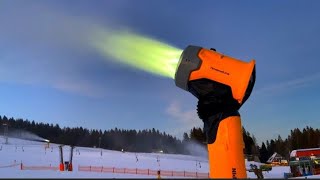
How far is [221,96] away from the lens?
8.80 m

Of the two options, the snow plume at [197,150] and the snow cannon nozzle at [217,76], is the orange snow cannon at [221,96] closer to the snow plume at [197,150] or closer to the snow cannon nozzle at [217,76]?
the snow cannon nozzle at [217,76]

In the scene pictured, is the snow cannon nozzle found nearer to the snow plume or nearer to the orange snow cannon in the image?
the orange snow cannon

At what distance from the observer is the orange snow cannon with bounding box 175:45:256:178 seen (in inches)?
338

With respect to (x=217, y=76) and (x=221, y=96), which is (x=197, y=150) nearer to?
(x=221, y=96)

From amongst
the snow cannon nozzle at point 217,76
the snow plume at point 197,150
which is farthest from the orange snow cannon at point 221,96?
the snow plume at point 197,150

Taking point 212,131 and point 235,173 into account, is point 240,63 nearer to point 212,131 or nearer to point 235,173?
point 212,131

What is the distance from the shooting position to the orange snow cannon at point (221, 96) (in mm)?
8586

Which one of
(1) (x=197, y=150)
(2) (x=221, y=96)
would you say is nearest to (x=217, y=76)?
(2) (x=221, y=96)

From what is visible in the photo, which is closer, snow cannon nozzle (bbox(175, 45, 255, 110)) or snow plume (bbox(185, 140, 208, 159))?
snow cannon nozzle (bbox(175, 45, 255, 110))

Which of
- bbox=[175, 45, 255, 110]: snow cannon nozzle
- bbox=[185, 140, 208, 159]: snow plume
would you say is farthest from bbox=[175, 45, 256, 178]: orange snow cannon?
bbox=[185, 140, 208, 159]: snow plume

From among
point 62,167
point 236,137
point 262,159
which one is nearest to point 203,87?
point 236,137

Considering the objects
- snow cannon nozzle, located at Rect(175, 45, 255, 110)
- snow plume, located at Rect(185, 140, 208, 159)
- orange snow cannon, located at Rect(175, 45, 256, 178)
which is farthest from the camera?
snow plume, located at Rect(185, 140, 208, 159)

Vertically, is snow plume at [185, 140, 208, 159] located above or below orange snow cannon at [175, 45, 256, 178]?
above

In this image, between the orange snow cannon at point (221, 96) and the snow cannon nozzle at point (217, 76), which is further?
the snow cannon nozzle at point (217, 76)
